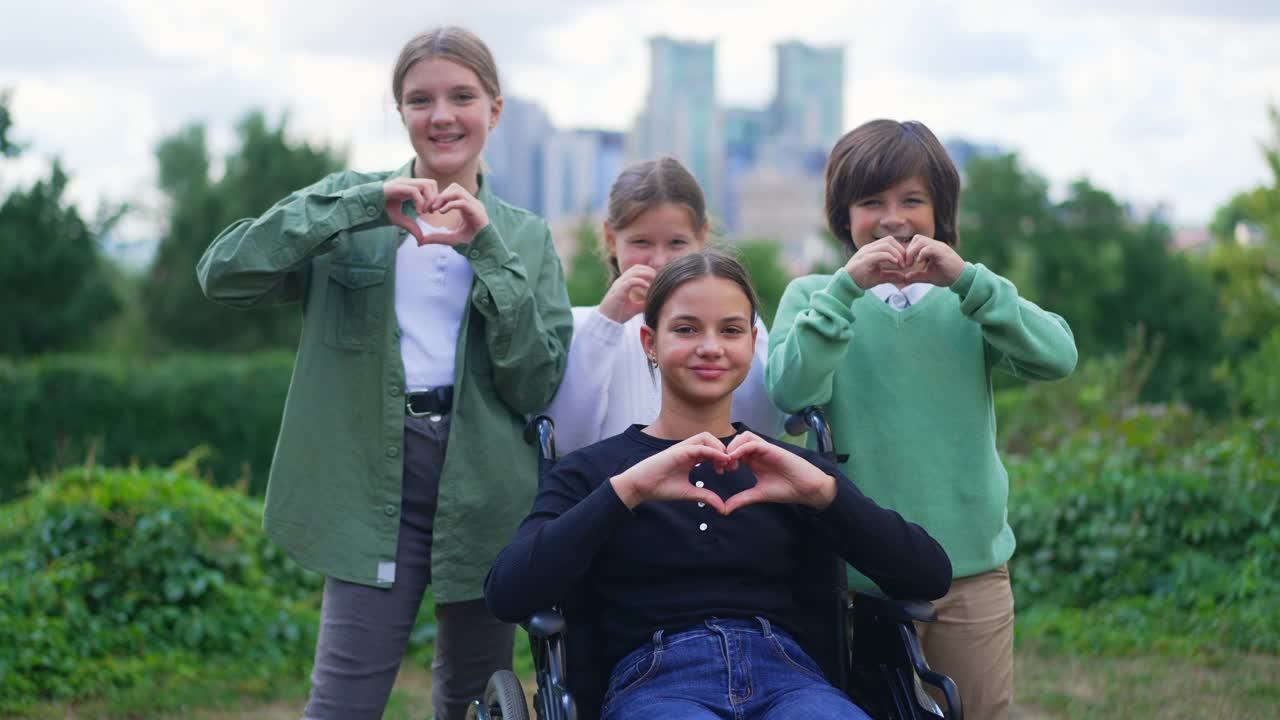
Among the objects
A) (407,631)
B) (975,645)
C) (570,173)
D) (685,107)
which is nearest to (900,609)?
(975,645)

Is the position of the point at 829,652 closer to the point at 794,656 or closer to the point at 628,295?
the point at 794,656

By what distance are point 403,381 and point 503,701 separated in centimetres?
81

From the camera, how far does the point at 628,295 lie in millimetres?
2854

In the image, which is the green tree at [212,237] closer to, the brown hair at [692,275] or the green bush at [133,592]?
the green bush at [133,592]

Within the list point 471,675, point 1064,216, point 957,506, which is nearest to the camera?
point 957,506

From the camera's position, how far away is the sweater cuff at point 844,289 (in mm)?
2574

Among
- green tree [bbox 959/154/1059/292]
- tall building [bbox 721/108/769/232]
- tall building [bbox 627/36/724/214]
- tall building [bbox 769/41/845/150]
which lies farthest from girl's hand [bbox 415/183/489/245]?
tall building [bbox 769/41/845/150]

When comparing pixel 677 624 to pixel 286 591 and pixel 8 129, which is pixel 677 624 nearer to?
pixel 8 129

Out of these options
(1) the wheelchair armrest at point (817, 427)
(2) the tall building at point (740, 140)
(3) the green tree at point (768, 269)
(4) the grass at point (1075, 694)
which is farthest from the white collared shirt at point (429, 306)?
(2) the tall building at point (740, 140)

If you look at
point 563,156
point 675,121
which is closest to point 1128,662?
point 563,156

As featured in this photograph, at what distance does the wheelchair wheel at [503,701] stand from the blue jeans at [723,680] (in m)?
0.16

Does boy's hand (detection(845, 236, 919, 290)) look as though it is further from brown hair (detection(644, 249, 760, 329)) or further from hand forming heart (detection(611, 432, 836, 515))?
hand forming heart (detection(611, 432, 836, 515))

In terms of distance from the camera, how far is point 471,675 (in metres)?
2.95

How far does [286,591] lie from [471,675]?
3019mm
